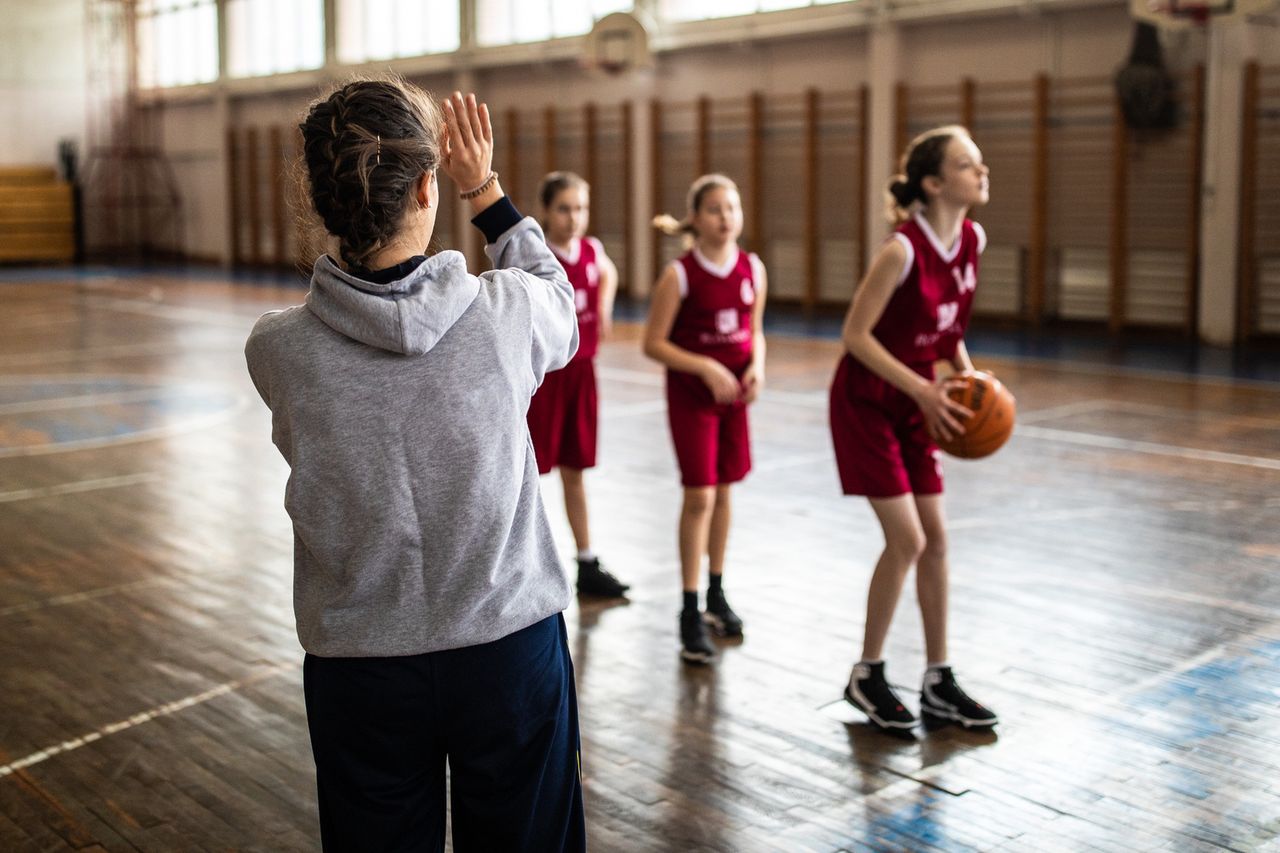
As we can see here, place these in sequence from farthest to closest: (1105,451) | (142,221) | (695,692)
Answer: (142,221), (1105,451), (695,692)

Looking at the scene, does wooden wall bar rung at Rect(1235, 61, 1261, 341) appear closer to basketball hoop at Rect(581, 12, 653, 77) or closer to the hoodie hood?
basketball hoop at Rect(581, 12, 653, 77)

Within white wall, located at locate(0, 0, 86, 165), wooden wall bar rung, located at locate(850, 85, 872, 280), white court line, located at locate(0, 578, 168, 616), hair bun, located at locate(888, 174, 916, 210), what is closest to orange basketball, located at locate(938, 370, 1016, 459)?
hair bun, located at locate(888, 174, 916, 210)

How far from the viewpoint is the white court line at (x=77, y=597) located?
15.6ft

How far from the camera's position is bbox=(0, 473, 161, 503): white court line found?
659 cm

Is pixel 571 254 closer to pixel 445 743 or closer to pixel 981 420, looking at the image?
pixel 981 420

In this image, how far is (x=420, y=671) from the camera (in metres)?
1.66

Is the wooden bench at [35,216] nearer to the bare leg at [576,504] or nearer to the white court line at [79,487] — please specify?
the white court line at [79,487]

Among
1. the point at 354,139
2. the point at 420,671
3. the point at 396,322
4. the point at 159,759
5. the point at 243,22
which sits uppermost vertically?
the point at 243,22

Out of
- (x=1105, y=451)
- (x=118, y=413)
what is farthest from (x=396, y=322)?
(x=118, y=413)

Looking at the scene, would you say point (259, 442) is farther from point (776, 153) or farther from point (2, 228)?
point (2, 228)

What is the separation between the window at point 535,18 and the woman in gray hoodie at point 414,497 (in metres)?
15.5

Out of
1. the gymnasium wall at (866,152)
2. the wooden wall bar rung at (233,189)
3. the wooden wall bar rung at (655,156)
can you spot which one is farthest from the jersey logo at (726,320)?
the wooden wall bar rung at (233,189)

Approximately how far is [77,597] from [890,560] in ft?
9.76

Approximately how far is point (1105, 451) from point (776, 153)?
29.9 feet
